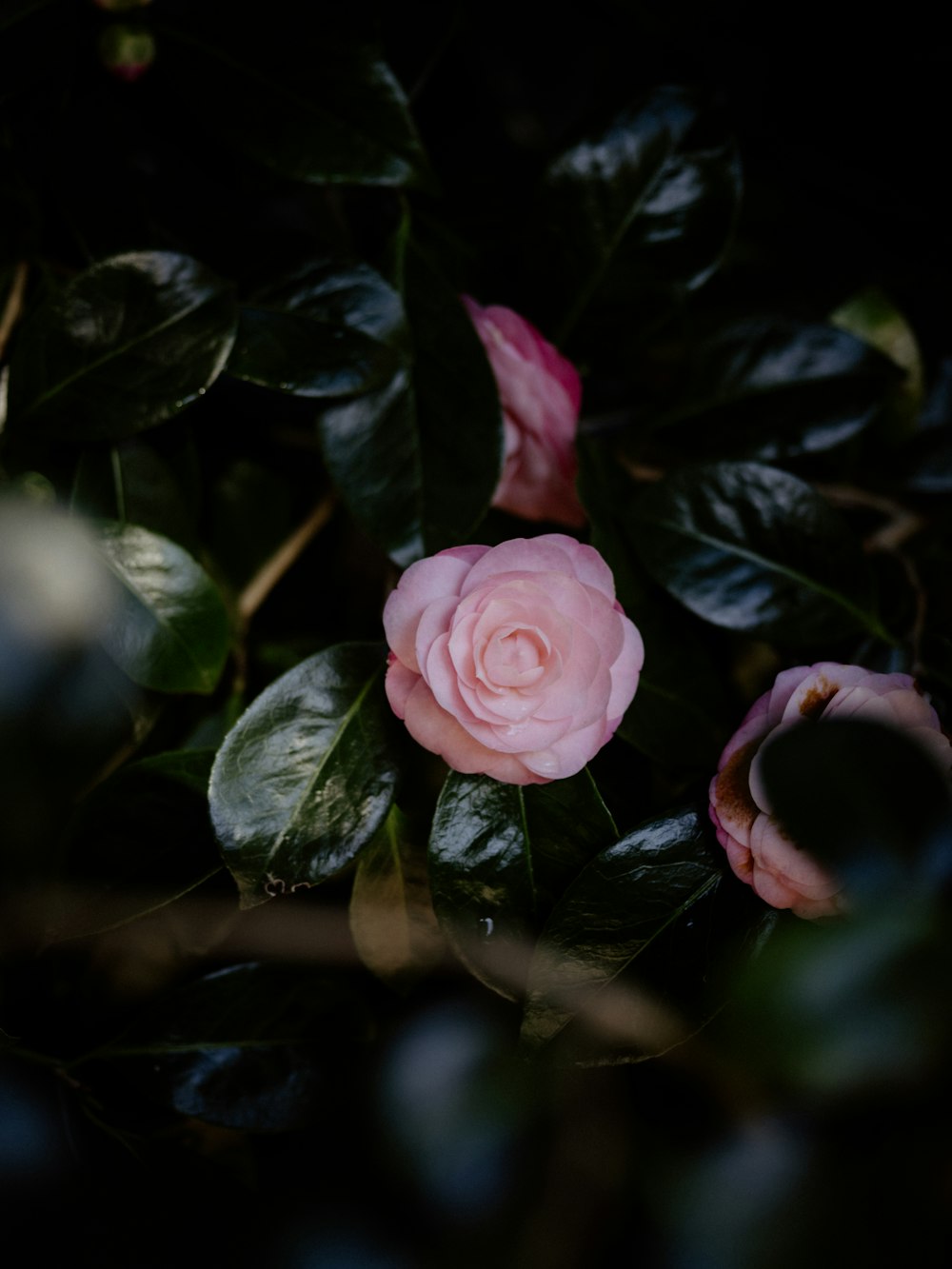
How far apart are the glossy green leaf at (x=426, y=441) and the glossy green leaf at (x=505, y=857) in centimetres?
16

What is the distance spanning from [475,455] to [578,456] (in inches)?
2.7

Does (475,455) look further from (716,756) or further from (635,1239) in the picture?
(635,1239)

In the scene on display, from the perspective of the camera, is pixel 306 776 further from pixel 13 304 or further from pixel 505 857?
pixel 13 304

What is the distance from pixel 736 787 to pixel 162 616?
1.10ft

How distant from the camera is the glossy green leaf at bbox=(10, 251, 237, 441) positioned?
1.82 ft

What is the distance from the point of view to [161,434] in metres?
0.66

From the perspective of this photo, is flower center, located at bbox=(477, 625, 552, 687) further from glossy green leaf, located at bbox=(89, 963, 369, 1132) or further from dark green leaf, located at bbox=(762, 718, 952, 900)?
glossy green leaf, located at bbox=(89, 963, 369, 1132)

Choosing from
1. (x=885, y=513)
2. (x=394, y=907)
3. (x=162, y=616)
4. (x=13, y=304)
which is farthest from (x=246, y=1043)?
(x=885, y=513)

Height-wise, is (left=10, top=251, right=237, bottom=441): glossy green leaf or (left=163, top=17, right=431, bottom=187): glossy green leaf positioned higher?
(left=163, top=17, right=431, bottom=187): glossy green leaf

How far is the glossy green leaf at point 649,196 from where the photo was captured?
0.64 m

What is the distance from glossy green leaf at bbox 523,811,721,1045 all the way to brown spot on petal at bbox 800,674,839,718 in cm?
9

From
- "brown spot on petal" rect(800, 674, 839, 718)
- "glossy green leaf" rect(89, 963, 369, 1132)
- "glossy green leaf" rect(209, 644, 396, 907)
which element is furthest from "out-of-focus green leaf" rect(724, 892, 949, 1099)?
"glossy green leaf" rect(89, 963, 369, 1132)

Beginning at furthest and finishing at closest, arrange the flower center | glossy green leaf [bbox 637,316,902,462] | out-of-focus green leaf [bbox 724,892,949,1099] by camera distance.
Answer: glossy green leaf [bbox 637,316,902,462], the flower center, out-of-focus green leaf [bbox 724,892,949,1099]

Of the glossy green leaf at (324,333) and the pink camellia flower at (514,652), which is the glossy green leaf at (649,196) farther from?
the pink camellia flower at (514,652)
